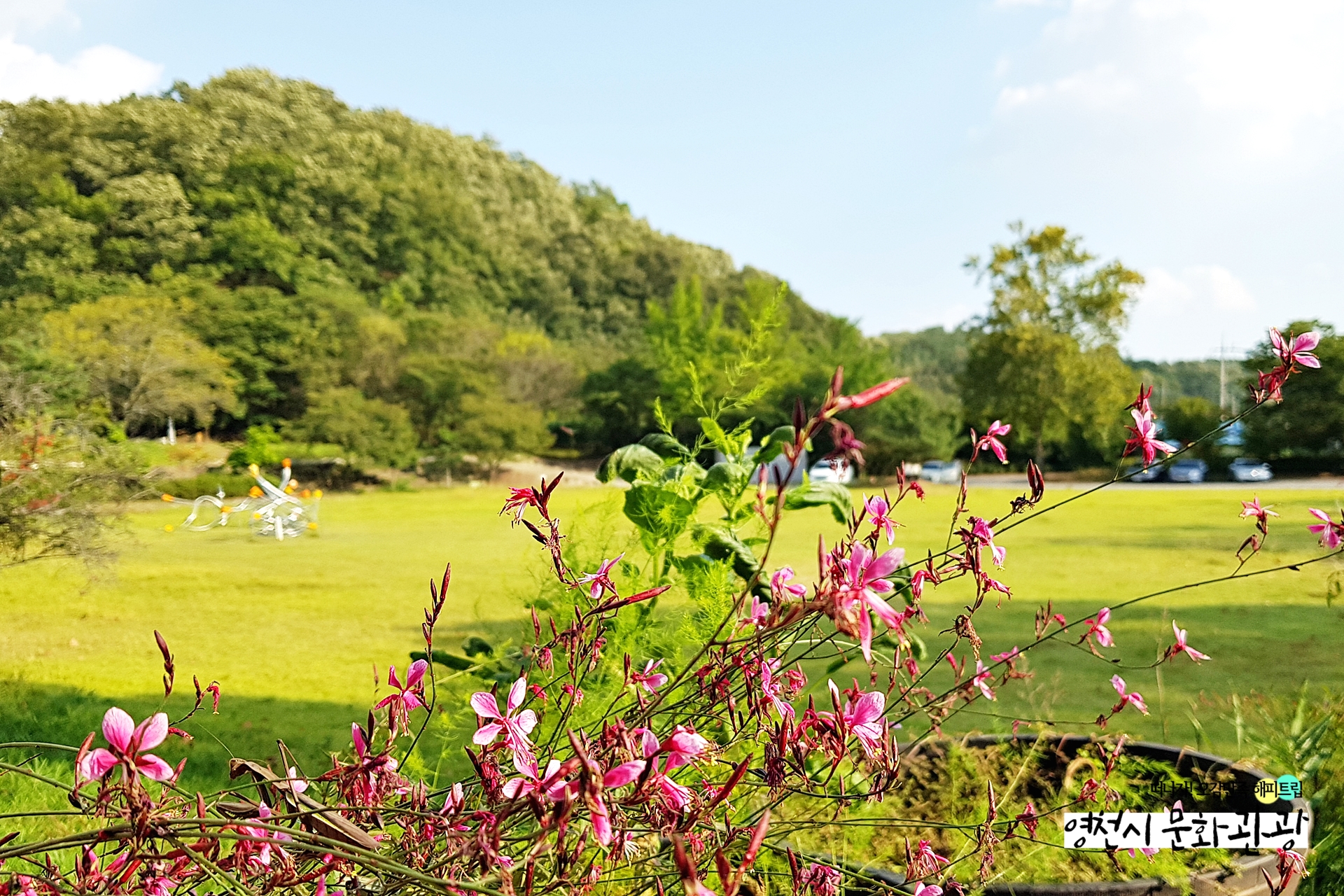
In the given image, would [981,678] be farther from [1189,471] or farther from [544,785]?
[1189,471]

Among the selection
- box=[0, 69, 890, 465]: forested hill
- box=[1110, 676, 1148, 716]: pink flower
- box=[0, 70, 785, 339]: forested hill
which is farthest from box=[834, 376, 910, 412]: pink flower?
box=[0, 70, 785, 339]: forested hill

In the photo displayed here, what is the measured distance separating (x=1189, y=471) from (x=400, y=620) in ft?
66.2

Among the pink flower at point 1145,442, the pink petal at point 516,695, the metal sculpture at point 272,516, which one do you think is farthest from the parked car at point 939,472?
the pink petal at point 516,695

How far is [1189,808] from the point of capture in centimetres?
184

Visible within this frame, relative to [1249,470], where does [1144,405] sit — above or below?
above

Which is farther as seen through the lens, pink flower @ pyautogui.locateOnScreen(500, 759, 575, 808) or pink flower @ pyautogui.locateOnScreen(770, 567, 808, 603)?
pink flower @ pyautogui.locateOnScreen(770, 567, 808, 603)

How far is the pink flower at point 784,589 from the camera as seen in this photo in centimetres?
84

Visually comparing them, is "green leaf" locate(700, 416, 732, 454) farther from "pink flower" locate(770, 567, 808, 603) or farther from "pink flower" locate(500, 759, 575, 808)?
"pink flower" locate(500, 759, 575, 808)

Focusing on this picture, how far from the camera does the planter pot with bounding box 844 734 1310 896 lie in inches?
55.8

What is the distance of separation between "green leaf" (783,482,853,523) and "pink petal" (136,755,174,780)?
57.7 inches

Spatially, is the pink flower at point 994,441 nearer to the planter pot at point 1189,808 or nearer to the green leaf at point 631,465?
the planter pot at point 1189,808

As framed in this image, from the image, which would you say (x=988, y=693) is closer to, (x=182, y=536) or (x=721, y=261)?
(x=182, y=536)

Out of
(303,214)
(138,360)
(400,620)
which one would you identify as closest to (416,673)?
(400,620)

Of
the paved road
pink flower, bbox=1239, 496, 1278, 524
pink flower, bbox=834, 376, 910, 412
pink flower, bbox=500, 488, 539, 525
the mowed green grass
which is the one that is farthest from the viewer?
the paved road
